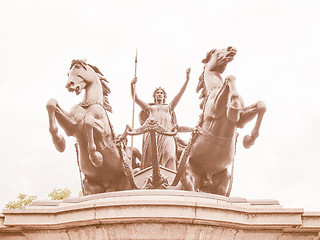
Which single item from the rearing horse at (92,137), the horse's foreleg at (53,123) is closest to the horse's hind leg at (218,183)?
the rearing horse at (92,137)

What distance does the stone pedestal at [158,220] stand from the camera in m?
5.76

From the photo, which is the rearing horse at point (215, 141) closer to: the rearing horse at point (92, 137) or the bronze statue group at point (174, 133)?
the bronze statue group at point (174, 133)

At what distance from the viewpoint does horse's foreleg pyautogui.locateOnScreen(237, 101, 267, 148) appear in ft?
26.4

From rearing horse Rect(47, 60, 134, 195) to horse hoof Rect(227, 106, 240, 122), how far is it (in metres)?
2.66

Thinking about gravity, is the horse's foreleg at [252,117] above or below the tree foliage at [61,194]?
below

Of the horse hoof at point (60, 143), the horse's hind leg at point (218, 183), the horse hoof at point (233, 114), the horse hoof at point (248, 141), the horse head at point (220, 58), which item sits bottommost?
the horse's hind leg at point (218, 183)

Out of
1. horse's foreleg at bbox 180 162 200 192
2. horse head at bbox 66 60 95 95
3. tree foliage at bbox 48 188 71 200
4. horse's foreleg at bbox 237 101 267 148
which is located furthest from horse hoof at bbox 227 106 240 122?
tree foliage at bbox 48 188 71 200

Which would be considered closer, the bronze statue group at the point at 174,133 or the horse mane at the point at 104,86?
the bronze statue group at the point at 174,133

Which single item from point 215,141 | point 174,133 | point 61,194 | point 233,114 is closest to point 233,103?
point 233,114

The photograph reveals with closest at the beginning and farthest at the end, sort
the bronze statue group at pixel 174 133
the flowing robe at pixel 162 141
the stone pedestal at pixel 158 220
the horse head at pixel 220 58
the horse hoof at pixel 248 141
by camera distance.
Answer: the stone pedestal at pixel 158 220, the horse hoof at pixel 248 141, the bronze statue group at pixel 174 133, the horse head at pixel 220 58, the flowing robe at pixel 162 141

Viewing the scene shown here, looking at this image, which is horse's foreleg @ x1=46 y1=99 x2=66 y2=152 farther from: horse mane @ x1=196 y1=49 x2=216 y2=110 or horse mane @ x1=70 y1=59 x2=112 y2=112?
horse mane @ x1=196 y1=49 x2=216 y2=110

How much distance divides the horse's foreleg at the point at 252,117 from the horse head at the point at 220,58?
66.0 inches

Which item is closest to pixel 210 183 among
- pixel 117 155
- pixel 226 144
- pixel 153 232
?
pixel 226 144

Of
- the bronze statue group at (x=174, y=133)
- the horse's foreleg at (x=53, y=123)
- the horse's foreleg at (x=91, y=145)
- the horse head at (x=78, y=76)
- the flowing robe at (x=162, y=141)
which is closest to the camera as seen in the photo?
the bronze statue group at (x=174, y=133)
